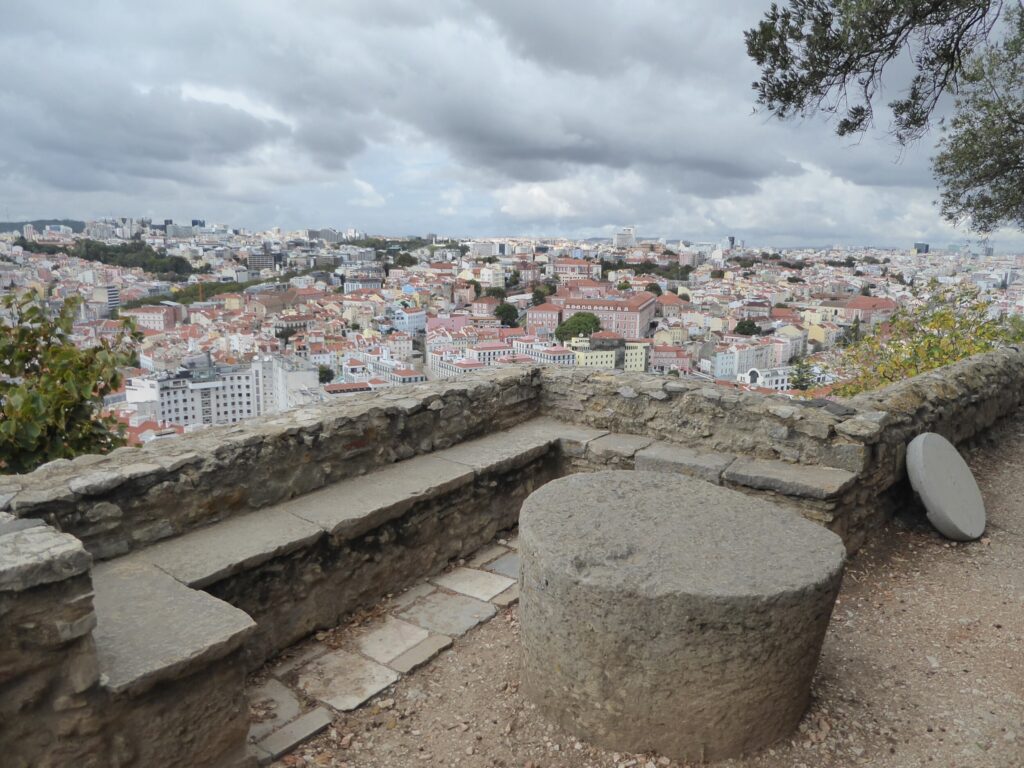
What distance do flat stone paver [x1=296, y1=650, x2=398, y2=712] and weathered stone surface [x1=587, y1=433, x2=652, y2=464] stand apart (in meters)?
2.11

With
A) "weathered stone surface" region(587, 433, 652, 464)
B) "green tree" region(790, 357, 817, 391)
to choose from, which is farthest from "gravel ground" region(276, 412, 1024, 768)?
"green tree" region(790, 357, 817, 391)

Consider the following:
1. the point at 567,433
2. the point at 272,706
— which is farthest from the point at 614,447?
the point at 272,706

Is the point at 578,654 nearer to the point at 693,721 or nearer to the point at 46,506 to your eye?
the point at 693,721

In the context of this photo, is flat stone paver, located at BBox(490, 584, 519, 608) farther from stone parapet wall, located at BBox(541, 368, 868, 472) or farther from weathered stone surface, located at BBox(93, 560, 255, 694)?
stone parapet wall, located at BBox(541, 368, 868, 472)

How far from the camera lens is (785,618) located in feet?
6.81

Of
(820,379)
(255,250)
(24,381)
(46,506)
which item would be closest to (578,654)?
(46,506)

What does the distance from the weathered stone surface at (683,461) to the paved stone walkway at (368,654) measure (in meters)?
1.09

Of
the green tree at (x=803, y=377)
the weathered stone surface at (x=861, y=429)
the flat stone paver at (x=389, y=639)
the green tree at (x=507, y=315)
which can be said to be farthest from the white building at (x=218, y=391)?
the green tree at (x=507, y=315)

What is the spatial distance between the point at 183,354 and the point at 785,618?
40540 mm

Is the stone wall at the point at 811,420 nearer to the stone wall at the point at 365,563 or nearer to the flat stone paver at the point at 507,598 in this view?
the stone wall at the point at 365,563

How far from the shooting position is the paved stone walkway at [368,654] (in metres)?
2.44

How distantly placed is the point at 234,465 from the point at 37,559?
1.40m

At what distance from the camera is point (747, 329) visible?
53438 mm

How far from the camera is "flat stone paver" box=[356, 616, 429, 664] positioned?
9.49 ft
